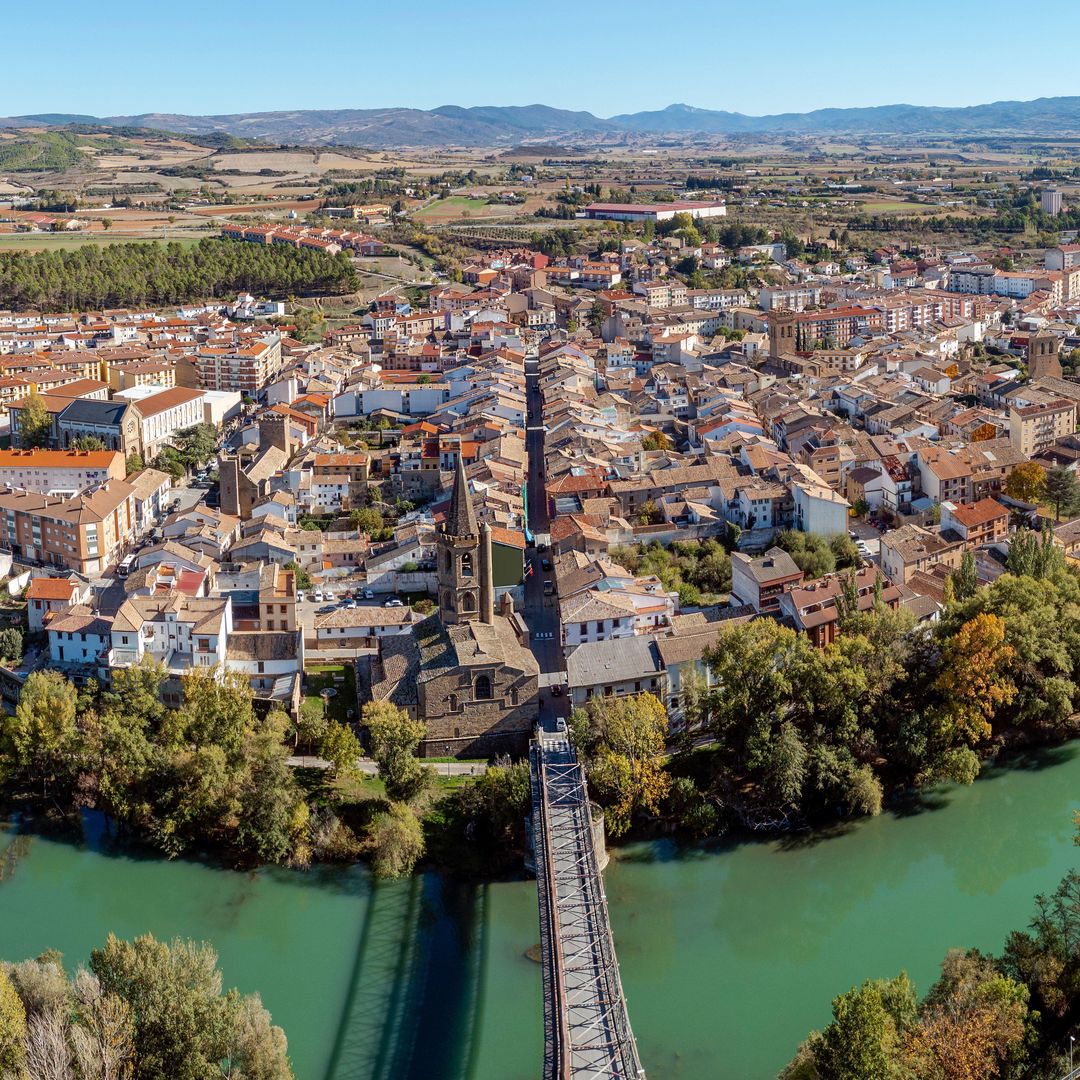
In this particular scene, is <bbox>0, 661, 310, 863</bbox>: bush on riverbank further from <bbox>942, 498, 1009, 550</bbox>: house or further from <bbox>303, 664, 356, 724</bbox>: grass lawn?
<bbox>942, 498, 1009, 550</bbox>: house

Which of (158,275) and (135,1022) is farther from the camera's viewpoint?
(158,275)

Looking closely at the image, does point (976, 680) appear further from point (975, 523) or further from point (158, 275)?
point (158, 275)

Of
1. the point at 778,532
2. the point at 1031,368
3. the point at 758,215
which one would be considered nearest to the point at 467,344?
the point at 1031,368

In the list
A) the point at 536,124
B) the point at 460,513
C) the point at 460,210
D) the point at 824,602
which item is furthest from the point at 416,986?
the point at 536,124

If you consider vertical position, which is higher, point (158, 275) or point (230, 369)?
point (158, 275)

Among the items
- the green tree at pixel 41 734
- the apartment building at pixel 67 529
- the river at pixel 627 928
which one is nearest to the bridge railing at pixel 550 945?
the river at pixel 627 928

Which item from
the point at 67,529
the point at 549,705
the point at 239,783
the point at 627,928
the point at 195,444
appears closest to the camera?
the point at 627,928
